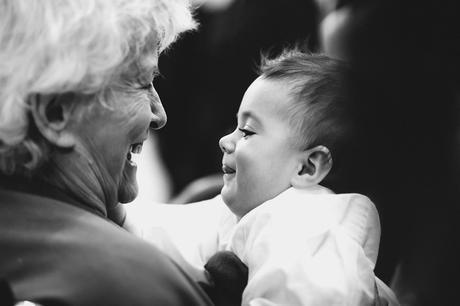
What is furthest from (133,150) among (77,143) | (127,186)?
(77,143)

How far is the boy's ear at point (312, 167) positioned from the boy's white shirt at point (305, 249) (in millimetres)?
36

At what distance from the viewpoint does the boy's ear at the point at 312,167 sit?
2201 millimetres

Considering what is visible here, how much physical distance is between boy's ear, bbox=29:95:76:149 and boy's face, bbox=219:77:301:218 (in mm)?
511

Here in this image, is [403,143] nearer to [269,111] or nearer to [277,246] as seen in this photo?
[277,246]

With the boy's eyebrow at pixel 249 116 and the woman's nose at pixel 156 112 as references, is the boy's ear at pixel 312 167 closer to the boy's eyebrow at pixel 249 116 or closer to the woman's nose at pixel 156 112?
the boy's eyebrow at pixel 249 116

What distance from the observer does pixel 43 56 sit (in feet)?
6.00

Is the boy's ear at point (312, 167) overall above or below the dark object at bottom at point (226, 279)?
above

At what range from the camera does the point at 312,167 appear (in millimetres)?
2229

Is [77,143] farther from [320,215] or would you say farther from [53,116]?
[320,215]

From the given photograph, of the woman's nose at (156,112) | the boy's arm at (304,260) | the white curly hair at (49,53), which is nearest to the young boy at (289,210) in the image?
the boy's arm at (304,260)

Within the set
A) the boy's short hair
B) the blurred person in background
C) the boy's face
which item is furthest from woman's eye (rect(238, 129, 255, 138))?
the blurred person in background

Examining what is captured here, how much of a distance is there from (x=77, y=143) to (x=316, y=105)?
68 cm

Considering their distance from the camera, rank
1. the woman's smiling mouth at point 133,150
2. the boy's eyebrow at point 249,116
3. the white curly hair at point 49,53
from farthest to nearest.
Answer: the boy's eyebrow at point 249,116 < the woman's smiling mouth at point 133,150 < the white curly hair at point 49,53

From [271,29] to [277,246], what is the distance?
1833 mm
